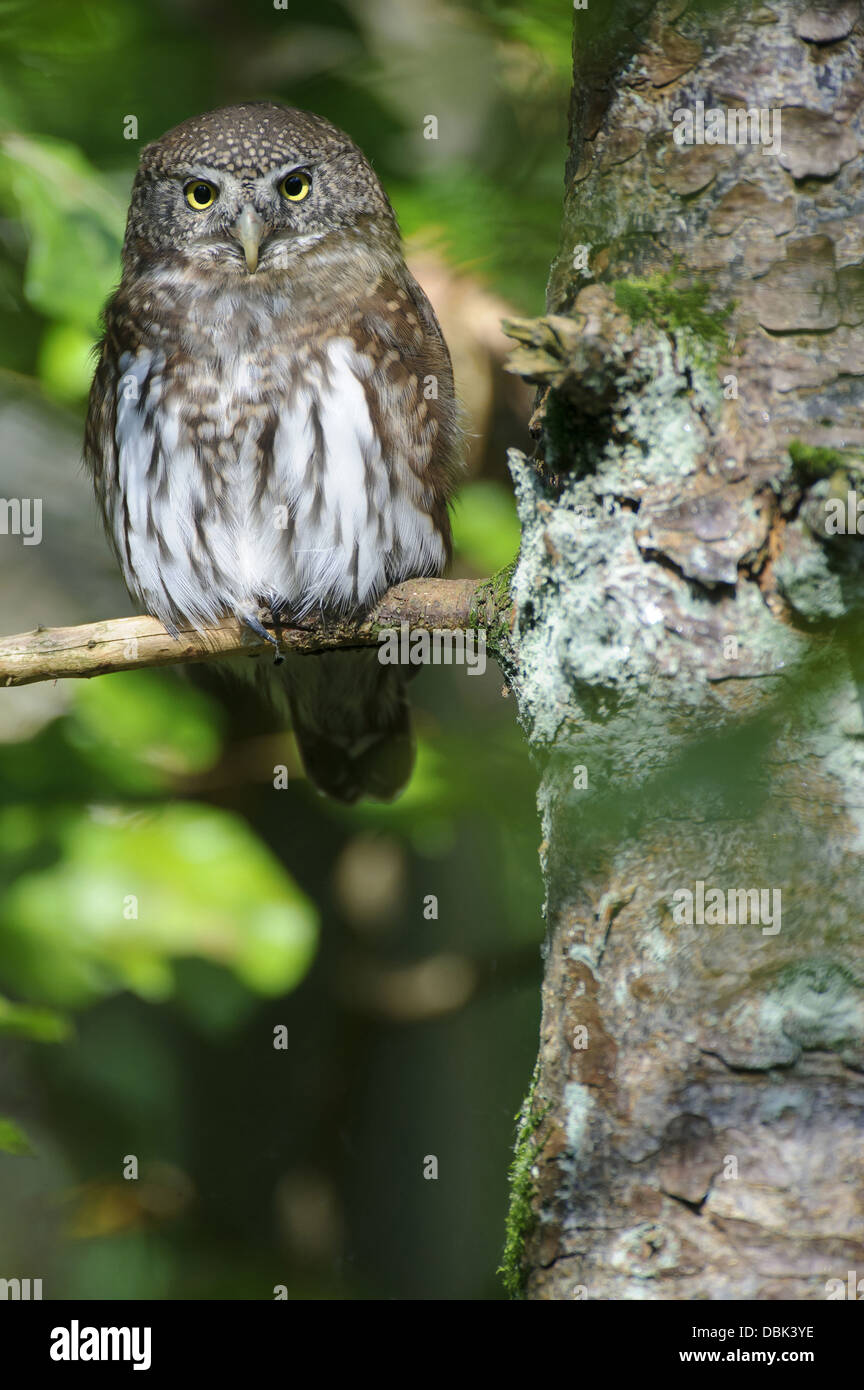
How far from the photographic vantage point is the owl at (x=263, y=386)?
3.12 metres

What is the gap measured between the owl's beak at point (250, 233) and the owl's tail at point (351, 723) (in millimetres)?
1246

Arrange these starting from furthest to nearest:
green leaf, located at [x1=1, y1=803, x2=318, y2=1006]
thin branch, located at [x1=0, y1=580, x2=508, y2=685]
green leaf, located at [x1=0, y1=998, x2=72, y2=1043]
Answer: green leaf, located at [x1=1, y1=803, x2=318, y2=1006] → green leaf, located at [x1=0, y1=998, x2=72, y2=1043] → thin branch, located at [x1=0, y1=580, x2=508, y2=685]

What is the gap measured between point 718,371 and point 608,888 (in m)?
0.82

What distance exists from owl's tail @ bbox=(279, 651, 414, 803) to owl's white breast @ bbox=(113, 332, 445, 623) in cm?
60

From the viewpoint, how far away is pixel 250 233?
316 cm

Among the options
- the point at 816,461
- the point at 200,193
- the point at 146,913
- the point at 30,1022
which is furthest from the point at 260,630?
the point at 816,461

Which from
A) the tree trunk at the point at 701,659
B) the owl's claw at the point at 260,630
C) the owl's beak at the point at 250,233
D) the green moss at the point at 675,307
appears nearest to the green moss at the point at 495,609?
Answer: the tree trunk at the point at 701,659

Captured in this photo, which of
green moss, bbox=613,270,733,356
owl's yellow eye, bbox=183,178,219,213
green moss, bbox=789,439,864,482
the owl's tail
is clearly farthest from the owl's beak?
green moss, bbox=789,439,864,482

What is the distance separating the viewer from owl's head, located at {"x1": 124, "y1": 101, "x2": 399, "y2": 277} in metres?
3.15

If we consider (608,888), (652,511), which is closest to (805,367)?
(652,511)

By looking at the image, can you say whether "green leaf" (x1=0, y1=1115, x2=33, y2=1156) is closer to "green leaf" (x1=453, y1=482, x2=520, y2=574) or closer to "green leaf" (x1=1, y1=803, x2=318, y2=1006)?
"green leaf" (x1=1, y1=803, x2=318, y2=1006)

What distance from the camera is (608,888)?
179 cm

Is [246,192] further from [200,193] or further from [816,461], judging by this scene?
[816,461]

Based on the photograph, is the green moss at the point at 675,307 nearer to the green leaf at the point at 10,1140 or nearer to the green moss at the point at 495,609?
the green moss at the point at 495,609
